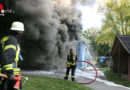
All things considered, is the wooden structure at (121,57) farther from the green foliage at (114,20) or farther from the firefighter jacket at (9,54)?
the firefighter jacket at (9,54)

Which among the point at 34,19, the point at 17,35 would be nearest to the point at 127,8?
the point at 34,19

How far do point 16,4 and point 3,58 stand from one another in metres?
11.2

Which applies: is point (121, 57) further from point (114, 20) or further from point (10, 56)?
point (10, 56)

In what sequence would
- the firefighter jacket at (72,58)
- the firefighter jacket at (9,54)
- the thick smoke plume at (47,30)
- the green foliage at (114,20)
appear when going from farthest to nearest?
the green foliage at (114,20) < the thick smoke plume at (47,30) < the firefighter jacket at (72,58) < the firefighter jacket at (9,54)

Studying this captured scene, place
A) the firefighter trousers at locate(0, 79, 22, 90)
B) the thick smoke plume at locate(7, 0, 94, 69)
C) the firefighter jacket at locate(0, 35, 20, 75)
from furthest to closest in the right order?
the thick smoke plume at locate(7, 0, 94, 69), the firefighter trousers at locate(0, 79, 22, 90), the firefighter jacket at locate(0, 35, 20, 75)

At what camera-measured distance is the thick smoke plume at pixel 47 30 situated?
14484 millimetres

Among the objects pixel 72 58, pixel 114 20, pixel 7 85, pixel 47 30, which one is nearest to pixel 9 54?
pixel 7 85

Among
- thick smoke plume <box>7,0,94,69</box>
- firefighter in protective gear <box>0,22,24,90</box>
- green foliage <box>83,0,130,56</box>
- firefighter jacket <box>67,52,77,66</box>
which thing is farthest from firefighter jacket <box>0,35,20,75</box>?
green foliage <box>83,0,130,56</box>

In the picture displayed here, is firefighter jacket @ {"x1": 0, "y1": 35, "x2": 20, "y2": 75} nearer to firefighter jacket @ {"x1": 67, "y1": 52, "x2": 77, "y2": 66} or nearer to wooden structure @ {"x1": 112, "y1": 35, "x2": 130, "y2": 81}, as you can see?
firefighter jacket @ {"x1": 67, "y1": 52, "x2": 77, "y2": 66}

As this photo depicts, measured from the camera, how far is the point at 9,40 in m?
3.60

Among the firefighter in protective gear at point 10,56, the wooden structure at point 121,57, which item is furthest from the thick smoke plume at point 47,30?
the firefighter in protective gear at point 10,56

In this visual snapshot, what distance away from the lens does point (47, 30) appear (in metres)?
15.5

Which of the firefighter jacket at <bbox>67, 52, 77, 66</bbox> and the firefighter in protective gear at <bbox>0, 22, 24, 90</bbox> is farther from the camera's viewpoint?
the firefighter jacket at <bbox>67, 52, 77, 66</bbox>

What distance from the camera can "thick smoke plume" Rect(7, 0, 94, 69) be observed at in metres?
14.5
